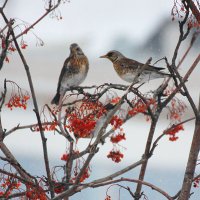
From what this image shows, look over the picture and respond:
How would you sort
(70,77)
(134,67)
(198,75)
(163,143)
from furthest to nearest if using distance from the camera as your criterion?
1. (198,75)
2. (163,143)
3. (70,77)
4. (134,67)

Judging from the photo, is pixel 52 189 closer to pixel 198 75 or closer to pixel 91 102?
pixel 91 102

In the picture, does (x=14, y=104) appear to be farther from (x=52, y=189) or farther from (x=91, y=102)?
(x=52, y=189)

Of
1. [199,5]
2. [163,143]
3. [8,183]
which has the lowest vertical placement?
[8,183]

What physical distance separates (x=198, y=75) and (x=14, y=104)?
9824 mm

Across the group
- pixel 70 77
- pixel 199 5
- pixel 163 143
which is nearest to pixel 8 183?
pixel 199 5

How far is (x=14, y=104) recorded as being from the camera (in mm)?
1507

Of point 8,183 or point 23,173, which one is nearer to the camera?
point 23,173

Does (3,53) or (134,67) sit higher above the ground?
(134,67)

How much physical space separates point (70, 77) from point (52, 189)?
1947mm

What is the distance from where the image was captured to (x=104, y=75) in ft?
36.6

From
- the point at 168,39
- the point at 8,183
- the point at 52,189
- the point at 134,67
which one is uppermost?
the point at 168,39

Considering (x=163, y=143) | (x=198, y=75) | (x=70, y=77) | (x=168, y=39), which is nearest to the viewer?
(x=70, y=77)

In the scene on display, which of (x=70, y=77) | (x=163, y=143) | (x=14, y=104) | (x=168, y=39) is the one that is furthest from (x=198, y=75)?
(x=14, y=104)

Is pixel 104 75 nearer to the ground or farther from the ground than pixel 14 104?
farther from the ground
